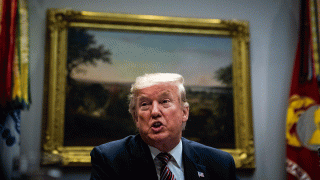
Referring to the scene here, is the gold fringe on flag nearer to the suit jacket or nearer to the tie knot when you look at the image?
the suit jacket

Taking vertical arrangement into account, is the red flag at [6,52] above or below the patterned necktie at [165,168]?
above

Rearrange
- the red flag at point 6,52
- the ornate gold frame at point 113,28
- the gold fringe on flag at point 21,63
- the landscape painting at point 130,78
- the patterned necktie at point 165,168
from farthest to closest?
the landscape painting at point 130,78
the ornate gold frame at point 113,28
the gold fringe on flag at point 21,63
the red flag at point 6,52
the patterned necktie at point 165,168

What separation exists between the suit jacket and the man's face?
0.40 feet

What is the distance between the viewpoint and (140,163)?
71.4 inches

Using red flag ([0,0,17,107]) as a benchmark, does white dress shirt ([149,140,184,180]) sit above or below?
below

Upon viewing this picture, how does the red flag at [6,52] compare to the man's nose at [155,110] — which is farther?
the red flag at [6,52]

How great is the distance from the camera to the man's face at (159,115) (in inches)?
69.4

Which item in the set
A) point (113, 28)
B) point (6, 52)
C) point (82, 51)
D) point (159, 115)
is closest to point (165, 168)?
point (159, 115)

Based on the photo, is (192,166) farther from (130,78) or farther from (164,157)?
(130,78)

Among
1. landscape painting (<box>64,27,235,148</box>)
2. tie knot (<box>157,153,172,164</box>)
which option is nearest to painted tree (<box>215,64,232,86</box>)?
landscape painting (<box>64,27,235,148</box>)

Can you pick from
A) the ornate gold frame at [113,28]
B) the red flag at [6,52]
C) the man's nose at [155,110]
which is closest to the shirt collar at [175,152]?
the man's nose at [155,110]

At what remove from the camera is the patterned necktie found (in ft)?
5.69

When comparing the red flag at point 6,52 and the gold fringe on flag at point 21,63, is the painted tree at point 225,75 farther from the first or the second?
the red flag at point 6,52

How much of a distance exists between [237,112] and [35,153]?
2.54 metres
